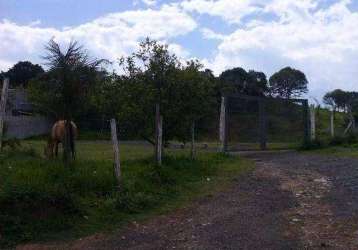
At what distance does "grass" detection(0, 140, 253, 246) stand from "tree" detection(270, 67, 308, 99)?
34.0m

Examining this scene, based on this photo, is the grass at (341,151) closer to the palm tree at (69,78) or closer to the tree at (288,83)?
the palm tree at (69,78)

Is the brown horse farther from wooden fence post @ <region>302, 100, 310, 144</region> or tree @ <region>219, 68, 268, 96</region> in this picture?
tree @ <region>219, 68, 268, 96</region>

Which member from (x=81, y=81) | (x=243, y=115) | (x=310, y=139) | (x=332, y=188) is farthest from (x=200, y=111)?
(x=310, y=139)

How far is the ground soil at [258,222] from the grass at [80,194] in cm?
36

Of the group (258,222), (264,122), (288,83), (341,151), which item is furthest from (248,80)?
(258,222)

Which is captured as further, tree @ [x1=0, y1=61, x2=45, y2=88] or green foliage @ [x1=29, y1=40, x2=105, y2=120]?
tree @ [x1=0, y1=61, x2=45, y2=88]

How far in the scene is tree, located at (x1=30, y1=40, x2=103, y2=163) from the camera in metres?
9.76

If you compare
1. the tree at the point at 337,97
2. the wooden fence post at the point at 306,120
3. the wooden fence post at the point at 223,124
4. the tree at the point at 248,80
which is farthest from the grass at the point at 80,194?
the tree at the point at 337,97

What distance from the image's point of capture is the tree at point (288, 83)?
45906 millimetres

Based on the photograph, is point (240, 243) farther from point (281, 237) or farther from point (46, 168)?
point (46, 168)

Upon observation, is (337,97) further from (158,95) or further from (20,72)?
(158,95)

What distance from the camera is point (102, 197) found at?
9.16 metres

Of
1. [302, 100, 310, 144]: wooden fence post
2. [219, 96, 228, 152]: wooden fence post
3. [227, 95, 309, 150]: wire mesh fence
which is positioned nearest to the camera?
[219, 96, 228, 152]: wooden fence post

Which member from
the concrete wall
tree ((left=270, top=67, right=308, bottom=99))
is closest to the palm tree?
the concrete wall
